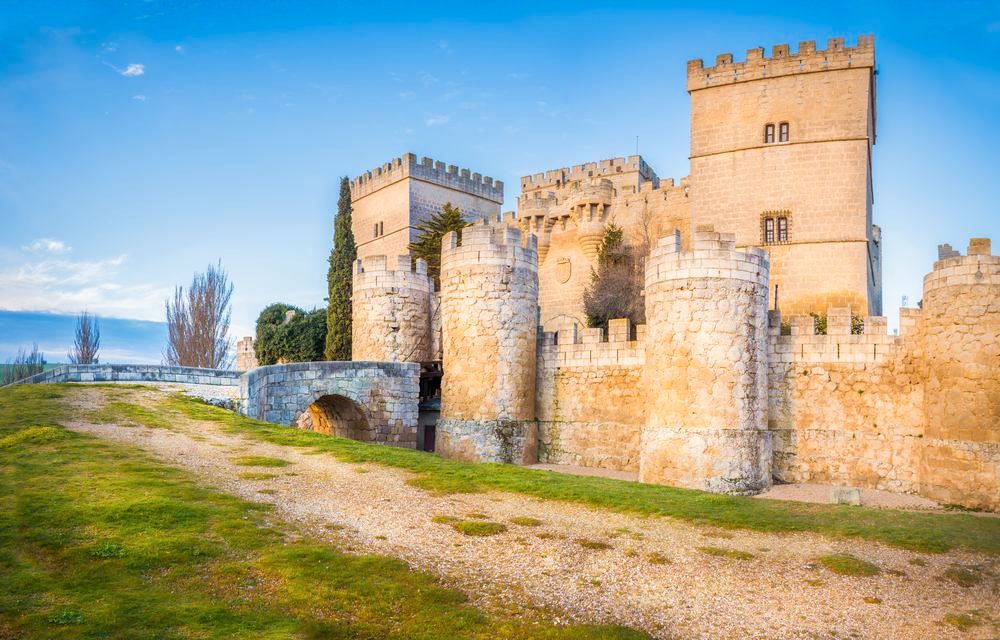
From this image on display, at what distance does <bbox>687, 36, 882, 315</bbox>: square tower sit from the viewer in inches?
1282

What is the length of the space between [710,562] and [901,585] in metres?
2.34

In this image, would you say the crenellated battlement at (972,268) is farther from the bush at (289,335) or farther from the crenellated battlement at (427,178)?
the crenellated battlement at (427,178)

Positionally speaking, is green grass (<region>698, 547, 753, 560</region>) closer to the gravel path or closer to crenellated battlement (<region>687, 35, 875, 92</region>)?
the gravel path

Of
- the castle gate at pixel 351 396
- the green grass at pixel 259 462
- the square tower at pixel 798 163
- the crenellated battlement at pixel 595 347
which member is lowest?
the green grass at pixel 259 462

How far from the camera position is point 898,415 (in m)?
19.1

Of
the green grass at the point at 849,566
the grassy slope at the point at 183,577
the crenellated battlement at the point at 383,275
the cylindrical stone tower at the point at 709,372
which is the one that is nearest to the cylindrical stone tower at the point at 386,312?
the crenellated battlement at the point at 383,275

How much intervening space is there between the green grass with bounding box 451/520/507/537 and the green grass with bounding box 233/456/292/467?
464 centimetres

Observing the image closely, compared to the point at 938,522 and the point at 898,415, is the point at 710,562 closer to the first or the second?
the point at 938,522

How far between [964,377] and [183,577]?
15.9 m

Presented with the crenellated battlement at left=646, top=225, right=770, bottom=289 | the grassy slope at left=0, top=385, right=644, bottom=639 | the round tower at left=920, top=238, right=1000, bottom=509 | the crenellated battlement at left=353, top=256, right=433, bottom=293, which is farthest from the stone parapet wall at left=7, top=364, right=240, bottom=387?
the round tower at left=920, top=238, right=1000, bottom=509

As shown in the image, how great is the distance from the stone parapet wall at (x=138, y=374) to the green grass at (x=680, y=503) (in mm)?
3483

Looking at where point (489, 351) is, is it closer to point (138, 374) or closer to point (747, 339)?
point (747, 339)

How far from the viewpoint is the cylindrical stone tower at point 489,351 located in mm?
23438

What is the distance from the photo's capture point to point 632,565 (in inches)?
422
